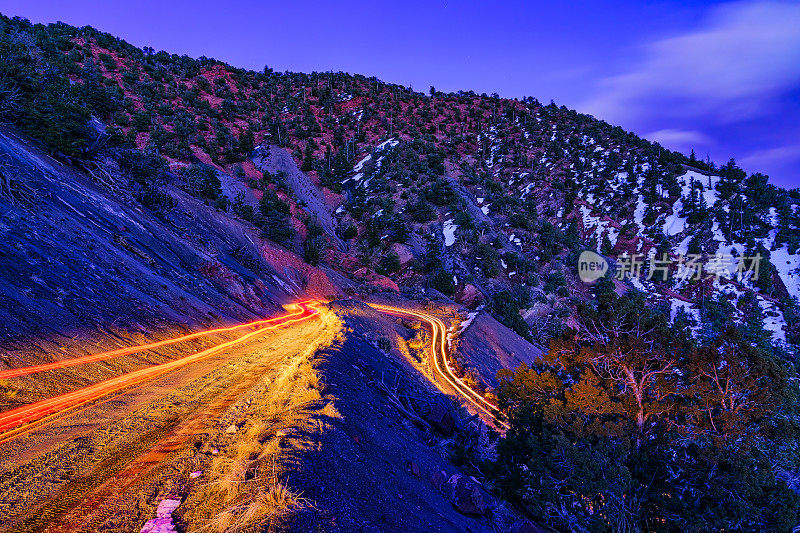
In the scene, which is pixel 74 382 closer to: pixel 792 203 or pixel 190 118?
pixel 190 118

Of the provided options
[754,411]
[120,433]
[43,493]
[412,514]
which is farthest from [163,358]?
[754,411]

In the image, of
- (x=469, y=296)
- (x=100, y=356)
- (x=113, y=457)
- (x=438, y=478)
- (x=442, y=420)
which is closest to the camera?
(x=113, y=457)

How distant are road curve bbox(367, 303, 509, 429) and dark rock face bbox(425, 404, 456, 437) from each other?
1.93 metres

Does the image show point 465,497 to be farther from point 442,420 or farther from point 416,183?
point 416,183

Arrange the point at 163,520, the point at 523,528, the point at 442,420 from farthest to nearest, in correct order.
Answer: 1. the point at 442,420
2. the point at 523,528
3. the point at 163,520

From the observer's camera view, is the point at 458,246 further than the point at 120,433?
Yes

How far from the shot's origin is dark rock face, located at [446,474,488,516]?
6.54 meters

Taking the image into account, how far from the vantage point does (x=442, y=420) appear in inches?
401

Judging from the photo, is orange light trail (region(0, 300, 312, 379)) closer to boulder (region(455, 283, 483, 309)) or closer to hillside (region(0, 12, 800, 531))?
hillside (region(0, 12, 800, 531))

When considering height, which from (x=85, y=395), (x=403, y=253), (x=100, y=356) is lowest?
(x=100, y=356)

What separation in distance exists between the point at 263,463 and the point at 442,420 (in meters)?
6.59

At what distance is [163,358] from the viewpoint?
1246cm

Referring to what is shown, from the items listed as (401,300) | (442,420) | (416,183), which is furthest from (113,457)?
(416,183)

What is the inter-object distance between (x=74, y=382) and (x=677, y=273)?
225 feet
